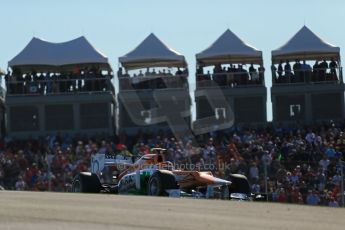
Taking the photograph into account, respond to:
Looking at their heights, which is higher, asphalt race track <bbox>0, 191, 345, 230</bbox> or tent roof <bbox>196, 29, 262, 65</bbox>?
tent roof <bbox>196, 29, 262, 65</bbox>

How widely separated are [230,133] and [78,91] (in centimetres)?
829

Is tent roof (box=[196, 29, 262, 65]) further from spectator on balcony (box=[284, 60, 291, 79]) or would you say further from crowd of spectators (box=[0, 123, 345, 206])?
crowd of spectators (box=[0, 123, 345, 206])

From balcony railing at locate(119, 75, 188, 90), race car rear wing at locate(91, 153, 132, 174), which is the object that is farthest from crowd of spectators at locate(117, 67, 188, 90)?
race car rear wing at locate(91, 153, 132, 174)

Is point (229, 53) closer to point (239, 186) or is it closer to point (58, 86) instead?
point (58, 86)

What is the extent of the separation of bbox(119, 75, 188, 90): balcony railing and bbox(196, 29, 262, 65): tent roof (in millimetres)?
1179

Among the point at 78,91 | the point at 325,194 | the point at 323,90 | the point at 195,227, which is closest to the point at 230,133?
the point at 323,90

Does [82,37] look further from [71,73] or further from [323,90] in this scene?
[323,90]

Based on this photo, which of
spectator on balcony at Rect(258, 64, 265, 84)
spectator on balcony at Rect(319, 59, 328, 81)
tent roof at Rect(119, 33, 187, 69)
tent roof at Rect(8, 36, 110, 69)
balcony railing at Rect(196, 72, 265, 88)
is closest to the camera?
balcony railing at Rect(196, 72, 265, 88)

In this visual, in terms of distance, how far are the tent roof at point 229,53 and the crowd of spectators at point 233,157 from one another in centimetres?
486

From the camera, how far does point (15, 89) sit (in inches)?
1523

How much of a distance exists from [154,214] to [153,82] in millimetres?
23997

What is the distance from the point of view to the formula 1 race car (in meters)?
19.9

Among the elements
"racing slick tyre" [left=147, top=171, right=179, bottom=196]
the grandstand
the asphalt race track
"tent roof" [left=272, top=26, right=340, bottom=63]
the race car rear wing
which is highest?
"tent roof" [left=272, top=26, right=340, bottom=63]

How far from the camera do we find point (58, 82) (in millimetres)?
38344
